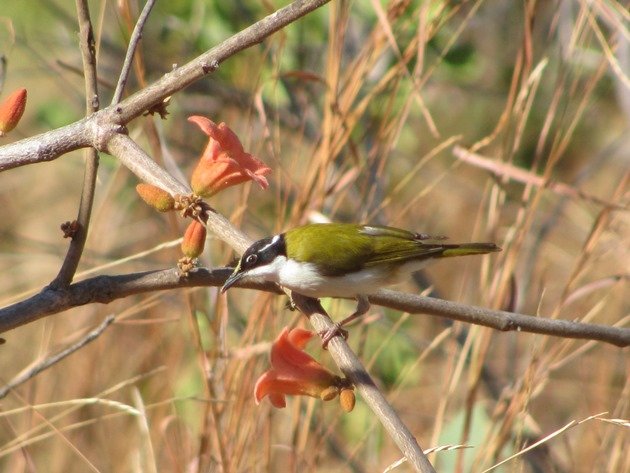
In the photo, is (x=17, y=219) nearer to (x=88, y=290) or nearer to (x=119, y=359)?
(x=119, y=359)

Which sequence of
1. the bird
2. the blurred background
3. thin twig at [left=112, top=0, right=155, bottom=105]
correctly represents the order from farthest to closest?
the blurred background, the bird, thin twig at [left=112, top=0, right=155, bottom=105]

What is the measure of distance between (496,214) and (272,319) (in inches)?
29.1

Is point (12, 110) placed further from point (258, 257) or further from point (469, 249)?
point (469, 249)

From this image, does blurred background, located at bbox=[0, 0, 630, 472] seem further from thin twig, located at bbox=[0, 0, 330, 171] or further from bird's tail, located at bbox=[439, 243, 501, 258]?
thin twig, located at bbox=[0, 0, 330, 171]

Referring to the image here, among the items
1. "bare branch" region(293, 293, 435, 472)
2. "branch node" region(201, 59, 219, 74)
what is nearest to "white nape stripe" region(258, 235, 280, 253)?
"bare branch" region(293, 293, 435, 472)

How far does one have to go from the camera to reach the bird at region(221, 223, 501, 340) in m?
2.32

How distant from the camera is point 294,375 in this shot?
1679 millimetres

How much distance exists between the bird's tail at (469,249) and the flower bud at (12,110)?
1.20m

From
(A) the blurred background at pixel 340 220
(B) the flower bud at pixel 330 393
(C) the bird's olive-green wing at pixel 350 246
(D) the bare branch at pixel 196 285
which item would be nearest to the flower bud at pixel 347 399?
(B) the flower bud at pixel 330 393

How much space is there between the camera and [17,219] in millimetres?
5297

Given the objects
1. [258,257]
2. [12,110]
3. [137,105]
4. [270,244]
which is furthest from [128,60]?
[270,244]

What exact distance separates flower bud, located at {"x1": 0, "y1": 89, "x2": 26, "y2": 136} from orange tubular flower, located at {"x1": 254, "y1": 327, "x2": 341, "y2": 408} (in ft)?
2.05

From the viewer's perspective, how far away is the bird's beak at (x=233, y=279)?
169 centimetres

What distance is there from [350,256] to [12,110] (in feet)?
3.75
